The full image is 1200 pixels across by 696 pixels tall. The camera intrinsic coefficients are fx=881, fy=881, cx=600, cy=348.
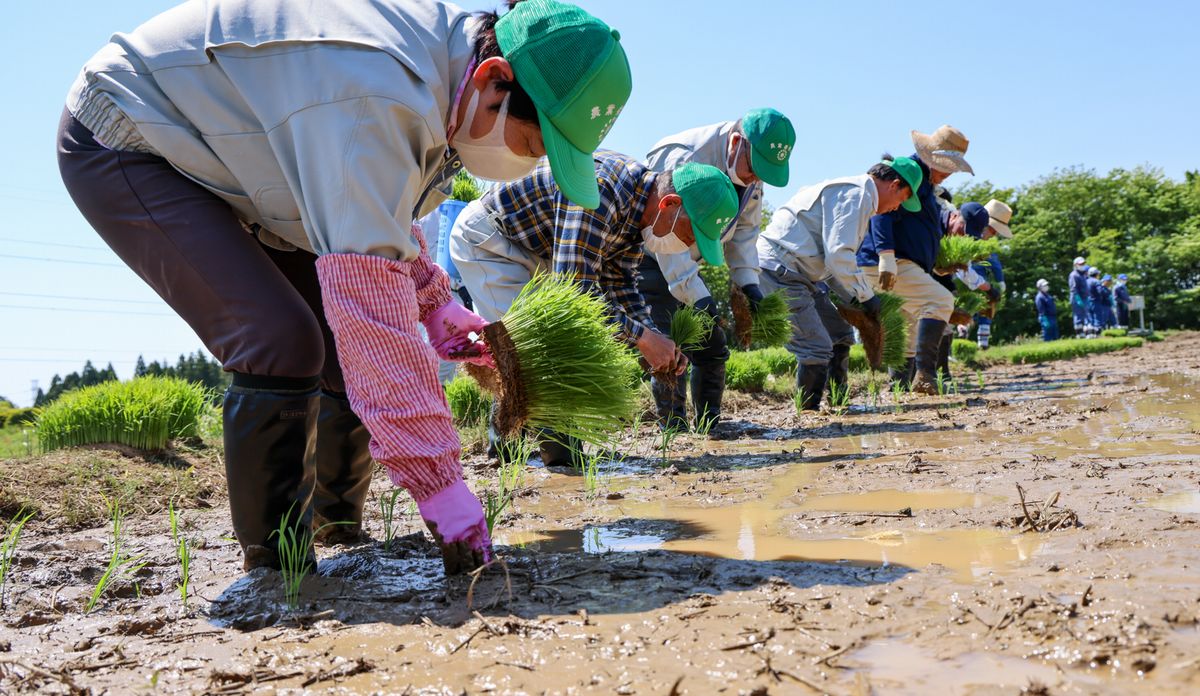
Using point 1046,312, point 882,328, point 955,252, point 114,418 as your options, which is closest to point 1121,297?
point 1046,312

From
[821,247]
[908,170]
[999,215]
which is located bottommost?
[821,247]

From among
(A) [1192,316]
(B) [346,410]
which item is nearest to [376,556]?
(B) [346,410]

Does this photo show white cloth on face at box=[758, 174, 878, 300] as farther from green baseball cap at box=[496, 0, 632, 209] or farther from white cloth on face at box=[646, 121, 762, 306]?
green baseball cap at box=[496, 0, 632, 209]

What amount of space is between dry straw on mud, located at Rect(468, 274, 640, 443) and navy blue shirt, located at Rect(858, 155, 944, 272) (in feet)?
15.2

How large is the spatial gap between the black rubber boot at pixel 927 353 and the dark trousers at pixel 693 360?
2.86 m

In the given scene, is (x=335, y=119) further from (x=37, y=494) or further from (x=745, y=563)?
(x=37, y=494)

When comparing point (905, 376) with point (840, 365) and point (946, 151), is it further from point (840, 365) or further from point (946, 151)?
point (946, 151)

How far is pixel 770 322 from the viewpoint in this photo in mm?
5570

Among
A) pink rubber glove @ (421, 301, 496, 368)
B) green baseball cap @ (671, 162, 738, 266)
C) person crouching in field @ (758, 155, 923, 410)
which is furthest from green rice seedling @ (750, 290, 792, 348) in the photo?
pink rubber glove @ (421, 301, 496, 368)

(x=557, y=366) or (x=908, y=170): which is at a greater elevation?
(x=908, y=170)

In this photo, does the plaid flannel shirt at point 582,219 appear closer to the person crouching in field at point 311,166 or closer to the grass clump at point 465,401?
the grass clump at point 465,401

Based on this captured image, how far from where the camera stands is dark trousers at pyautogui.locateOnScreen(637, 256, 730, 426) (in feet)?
17.5

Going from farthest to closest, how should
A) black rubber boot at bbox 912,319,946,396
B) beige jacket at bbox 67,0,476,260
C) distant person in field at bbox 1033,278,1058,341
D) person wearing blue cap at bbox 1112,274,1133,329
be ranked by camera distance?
person wearing blue cap at bbox 1112,274,1133,329 < distant person in field at bbox 1033,278,1058,341 < black rubber boot at bbox 912,319,946,396 < beige jacket at bbox 67,0,476,260

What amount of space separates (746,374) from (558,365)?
218 inches
